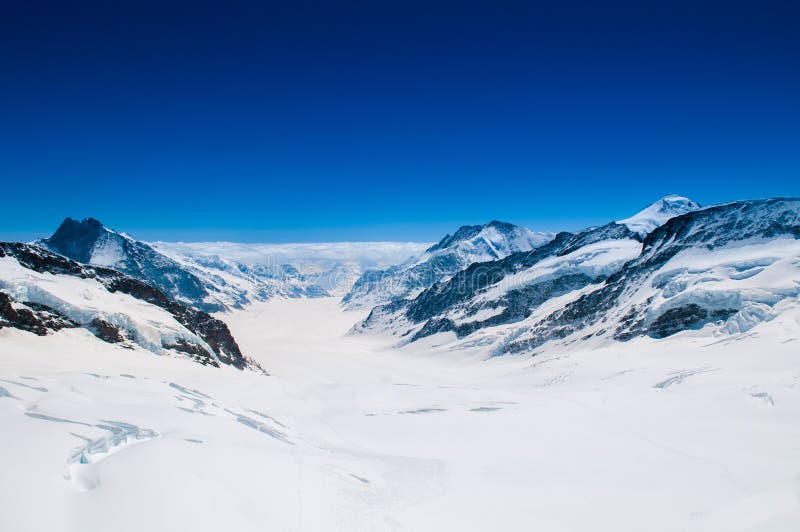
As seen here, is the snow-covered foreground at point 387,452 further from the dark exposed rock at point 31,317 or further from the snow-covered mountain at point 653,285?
the snow-covered mountain at point 653,285

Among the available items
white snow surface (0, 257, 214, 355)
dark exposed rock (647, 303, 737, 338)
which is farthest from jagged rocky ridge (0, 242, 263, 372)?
dark exposed rock (647, 303, 737, 338)

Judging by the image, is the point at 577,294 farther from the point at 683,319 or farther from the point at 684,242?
the point at 683,319

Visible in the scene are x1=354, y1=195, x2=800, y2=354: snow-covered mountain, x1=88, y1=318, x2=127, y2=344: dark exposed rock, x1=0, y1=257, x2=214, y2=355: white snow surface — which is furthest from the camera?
x1=354, y1=195, x2=800, y2=354: snow-covered mountain

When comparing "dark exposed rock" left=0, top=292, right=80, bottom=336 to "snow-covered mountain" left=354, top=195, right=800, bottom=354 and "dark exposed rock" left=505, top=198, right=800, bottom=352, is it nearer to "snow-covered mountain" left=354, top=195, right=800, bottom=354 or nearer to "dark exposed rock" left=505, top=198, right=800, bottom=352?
"snow-covered mountain" left=354, top=195, right=800, bottom=354

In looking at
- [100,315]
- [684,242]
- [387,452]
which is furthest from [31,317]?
[684,242]

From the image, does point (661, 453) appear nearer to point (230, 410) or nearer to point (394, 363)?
point (230, 410)

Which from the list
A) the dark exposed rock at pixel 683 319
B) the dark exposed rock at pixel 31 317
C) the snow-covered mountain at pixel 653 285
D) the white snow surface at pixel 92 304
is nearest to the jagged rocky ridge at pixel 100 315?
the dark exposed rock at pixel 31 317
